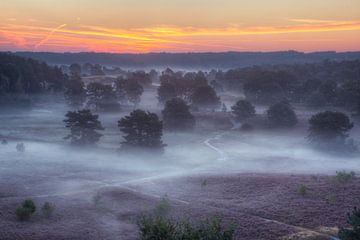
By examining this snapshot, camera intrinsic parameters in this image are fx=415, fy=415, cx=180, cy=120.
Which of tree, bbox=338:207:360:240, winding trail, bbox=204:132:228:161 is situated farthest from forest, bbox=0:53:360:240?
winding trail, bbox=204:132:228:161

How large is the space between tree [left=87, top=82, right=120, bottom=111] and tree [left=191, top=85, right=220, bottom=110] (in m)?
22.2

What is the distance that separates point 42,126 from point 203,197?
64.2 m

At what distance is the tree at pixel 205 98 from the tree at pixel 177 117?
27.4m

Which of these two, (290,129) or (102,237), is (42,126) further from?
(102,237)

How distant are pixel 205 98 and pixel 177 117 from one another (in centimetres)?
2980

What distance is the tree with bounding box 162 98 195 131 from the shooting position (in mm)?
83562

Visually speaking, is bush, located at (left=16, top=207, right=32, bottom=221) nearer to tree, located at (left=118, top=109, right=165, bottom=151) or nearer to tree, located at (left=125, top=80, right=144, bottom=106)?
tree, located at (left=118, top=109, right=165, bottom=151)

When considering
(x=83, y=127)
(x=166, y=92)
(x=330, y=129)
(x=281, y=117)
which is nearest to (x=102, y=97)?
(x=166, y=92)

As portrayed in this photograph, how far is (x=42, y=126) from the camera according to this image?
90.6 m

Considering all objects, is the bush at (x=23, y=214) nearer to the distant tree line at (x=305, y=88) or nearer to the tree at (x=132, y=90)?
the distant tree line at (x=305, y=88)

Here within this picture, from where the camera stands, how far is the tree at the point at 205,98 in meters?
112

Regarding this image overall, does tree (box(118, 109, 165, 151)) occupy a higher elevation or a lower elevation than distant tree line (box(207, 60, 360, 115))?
lower

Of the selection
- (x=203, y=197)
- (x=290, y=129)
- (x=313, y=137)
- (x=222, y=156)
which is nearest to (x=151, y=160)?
(x=222, y=156)

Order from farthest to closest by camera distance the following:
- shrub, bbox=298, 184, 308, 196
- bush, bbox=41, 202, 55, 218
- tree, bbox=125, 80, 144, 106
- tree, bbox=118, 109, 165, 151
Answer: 1. tree, bbox=125, 80, 144, 106
2. tree, bbox=118, 109, 165, 151
3. shrub, bbox=298, 184, 308, 196
4. bush, bbox=41, 202, 55, 218
